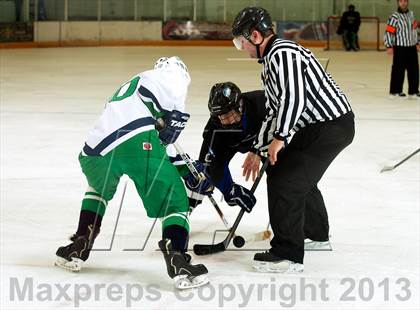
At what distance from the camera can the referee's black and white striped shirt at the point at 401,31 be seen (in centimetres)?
1125

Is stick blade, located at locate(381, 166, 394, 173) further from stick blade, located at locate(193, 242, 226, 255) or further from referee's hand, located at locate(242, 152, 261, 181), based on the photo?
stick blade, located at locate(193, 242, 226, 255)

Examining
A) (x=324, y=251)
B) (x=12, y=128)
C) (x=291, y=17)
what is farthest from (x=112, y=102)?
(x=291, y=17)

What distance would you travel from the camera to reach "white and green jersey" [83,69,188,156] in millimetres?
3793

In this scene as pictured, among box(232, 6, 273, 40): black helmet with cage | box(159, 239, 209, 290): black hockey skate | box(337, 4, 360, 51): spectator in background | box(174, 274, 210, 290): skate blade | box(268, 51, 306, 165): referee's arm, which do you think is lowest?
box(337, 4, 360, 51): spectator in background

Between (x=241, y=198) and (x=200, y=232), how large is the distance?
504 millimetres

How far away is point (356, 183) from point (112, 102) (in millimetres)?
2606

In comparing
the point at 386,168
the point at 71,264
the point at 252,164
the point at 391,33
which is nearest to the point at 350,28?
the point at 391,33

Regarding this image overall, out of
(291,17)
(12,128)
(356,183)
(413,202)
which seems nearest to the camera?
(413,202)

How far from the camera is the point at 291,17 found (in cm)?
2380

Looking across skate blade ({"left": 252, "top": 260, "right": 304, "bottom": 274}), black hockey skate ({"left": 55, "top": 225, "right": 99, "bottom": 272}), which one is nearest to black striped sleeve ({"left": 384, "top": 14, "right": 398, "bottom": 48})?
skate blade ({"left": 252, "top": 260, "right": 304, "bottom": 274})

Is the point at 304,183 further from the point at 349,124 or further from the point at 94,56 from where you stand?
the point at 94,56

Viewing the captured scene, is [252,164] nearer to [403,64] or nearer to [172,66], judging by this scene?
[172,66]

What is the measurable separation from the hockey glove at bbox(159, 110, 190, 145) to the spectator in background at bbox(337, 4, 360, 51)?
18.0 m

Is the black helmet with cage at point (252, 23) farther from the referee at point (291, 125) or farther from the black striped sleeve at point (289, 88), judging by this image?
the black striped sleeve at point (289, 88)
